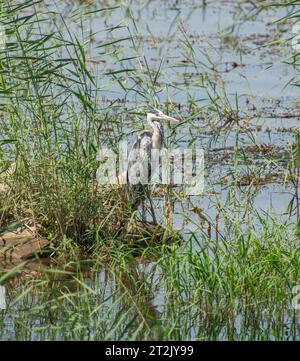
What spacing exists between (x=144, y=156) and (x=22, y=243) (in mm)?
1150

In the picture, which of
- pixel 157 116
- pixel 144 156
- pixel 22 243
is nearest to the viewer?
pixel 22 243

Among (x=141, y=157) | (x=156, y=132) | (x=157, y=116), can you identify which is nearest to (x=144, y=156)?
(x=141, y=157)

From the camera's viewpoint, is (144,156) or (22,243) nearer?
(22,243)

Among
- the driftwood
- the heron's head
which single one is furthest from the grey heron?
the driftwood

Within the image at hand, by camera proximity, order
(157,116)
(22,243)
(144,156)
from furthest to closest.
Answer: (144,156)
(157,116)
(22,243)

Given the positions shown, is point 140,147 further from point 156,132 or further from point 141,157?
point 156,132

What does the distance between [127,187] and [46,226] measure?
0.62 meters

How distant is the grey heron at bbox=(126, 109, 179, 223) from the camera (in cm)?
784

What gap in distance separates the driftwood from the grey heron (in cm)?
73

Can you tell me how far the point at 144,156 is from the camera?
7977mm

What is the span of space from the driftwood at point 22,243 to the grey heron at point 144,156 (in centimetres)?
73

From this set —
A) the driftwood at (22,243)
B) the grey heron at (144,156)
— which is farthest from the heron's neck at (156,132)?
the driftwood at (22,243)

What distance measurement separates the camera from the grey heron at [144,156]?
7836 mm
